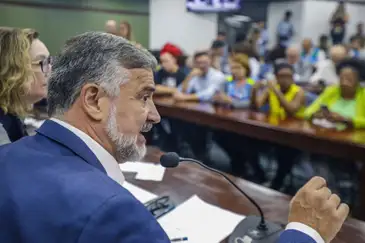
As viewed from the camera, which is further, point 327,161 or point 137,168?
point 327,161

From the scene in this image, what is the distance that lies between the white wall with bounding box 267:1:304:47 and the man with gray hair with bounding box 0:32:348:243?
8.49m

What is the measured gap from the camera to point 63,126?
0.76 m

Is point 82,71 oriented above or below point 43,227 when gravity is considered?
above

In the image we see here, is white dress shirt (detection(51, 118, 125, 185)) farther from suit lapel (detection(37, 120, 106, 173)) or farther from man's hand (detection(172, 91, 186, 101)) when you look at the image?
man's hand (detection(172, 91, 186, 101))

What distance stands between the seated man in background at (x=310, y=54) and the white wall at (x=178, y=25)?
1.70 meters

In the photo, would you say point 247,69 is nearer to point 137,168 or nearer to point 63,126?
point 137,168

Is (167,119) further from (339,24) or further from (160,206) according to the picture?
(339,24)

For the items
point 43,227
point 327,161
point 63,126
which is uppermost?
point 63,126

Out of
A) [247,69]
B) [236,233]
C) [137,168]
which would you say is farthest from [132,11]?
[236,233]

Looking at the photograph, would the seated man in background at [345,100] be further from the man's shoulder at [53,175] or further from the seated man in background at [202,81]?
the man's shoulder at [53,175]

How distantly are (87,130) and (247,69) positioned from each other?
305 centimetres

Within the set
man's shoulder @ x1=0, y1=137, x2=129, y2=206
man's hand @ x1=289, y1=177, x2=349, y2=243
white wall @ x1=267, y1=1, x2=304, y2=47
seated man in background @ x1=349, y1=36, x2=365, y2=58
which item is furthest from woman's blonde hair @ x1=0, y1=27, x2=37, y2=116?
white wall @ x1=267, y1=1, x2=304, y2=47

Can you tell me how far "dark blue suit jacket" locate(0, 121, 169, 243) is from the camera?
0.59 meters

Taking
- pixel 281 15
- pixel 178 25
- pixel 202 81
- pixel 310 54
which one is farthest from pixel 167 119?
pixel 281 15
